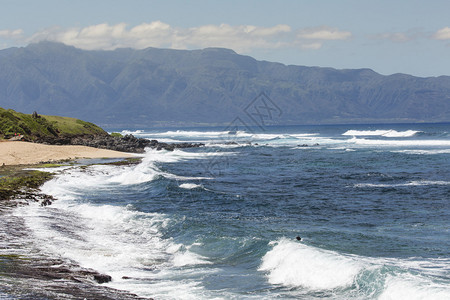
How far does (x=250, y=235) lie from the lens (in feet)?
71.1

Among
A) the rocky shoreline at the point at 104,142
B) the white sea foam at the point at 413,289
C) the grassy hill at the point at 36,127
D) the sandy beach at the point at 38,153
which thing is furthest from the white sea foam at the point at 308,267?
the rocky shoreline at the point at 104,142

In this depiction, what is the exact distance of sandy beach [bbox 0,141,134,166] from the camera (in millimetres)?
50469

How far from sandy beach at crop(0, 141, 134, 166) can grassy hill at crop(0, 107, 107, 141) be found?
549 cm

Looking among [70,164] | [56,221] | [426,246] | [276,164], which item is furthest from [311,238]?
[276,164]

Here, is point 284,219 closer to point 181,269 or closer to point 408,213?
point 408,213

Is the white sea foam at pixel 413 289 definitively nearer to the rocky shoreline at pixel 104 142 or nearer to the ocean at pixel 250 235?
the ocean at pixel 250 235

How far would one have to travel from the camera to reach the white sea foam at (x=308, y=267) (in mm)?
15445

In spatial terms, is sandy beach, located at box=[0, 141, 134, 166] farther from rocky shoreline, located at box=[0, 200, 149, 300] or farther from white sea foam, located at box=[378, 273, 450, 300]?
white sea foam, located at box=[378, 273, 450, 300]

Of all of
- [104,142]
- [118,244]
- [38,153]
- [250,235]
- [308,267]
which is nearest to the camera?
[308,267]

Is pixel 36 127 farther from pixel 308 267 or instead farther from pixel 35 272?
pixel 308 267

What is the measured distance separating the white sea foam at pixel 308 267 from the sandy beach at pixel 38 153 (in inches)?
1409

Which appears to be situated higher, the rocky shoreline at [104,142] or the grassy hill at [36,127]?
the grassy hill at [36,127]

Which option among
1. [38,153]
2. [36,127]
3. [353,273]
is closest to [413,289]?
[353,273]

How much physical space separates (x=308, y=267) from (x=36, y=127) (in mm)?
63306
